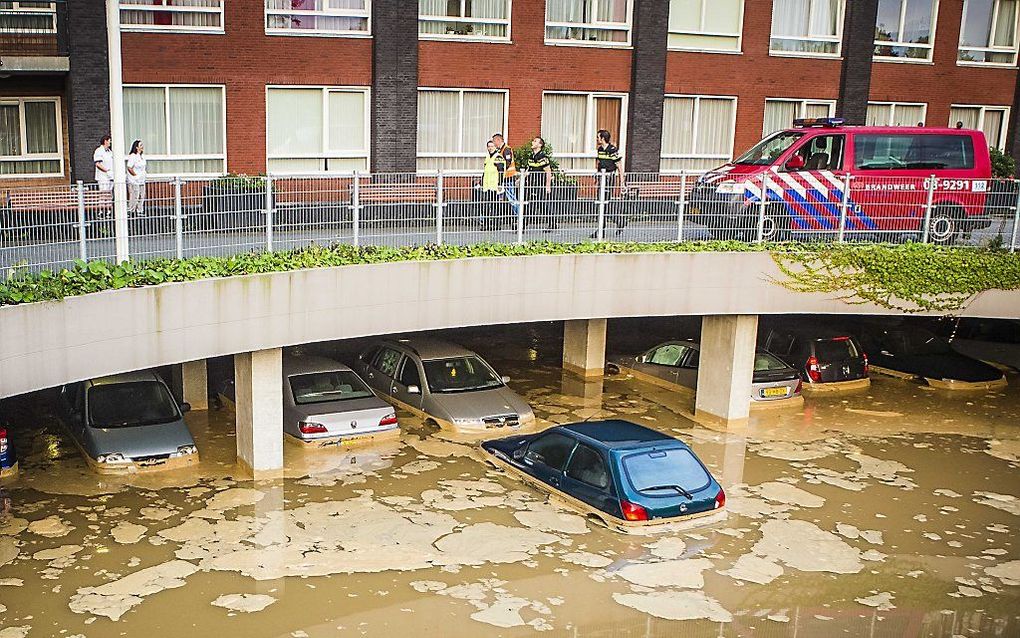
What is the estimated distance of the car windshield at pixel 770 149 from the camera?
2102cm

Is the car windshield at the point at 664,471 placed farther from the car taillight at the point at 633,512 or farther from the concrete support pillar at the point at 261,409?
the concrete support pillar at the point at 261,409

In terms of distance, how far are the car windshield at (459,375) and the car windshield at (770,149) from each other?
22.2 feet

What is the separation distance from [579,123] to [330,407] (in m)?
10.7

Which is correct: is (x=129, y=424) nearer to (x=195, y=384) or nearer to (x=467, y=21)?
(x=195, y=384)

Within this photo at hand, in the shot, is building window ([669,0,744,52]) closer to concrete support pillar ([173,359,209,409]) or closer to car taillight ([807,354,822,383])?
→ car taillight ([807,354,822,383])

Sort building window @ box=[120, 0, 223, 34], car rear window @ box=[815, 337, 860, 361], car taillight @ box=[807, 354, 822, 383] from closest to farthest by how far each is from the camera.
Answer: building window @ box=[120, 0, 223, 34], car taillight @ box=[807, 354, 822, 383], car rear window @ box=[815, 337, 860, 361]

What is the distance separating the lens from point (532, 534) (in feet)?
47.4

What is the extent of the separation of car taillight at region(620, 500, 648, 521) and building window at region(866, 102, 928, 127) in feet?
58.6

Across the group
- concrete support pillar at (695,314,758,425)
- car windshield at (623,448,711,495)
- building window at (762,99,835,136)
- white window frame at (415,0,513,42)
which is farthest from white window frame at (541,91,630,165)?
car windshield at (623,448,711,495)

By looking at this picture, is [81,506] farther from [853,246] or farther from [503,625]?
[853,246]

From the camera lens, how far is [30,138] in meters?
21.4

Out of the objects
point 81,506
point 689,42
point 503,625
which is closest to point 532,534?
point 503,625

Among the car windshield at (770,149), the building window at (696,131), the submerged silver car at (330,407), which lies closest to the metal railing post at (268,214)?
the submerged silver car at (330,407)

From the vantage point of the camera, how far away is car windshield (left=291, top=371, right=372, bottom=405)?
18.2 meters
